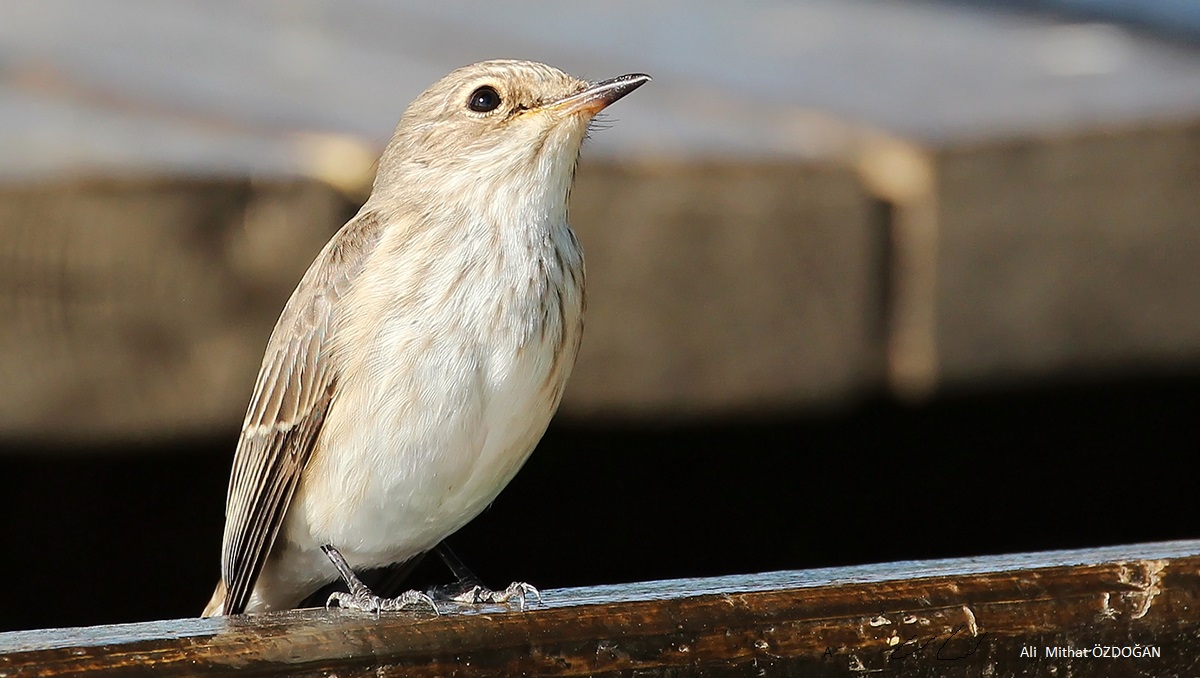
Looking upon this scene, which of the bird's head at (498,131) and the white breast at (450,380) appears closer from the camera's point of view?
the white breast at (450,380)

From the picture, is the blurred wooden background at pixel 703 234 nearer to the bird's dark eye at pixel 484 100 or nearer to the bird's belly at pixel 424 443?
the bird's dark eye at pixel 484 100

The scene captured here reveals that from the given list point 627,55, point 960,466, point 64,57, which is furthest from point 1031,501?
point 64,57

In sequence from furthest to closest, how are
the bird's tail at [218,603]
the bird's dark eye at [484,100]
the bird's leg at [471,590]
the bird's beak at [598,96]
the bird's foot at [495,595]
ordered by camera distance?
the bird's tail at [218,603], the bird's dark eye at [484,100], the bird's beak at [598,96], the bird's leg at [471,590], the bird's foot at [495,595]

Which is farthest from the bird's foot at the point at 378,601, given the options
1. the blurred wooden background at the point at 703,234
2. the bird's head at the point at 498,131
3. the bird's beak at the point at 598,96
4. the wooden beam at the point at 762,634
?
the bird's beak at the point at 598,96

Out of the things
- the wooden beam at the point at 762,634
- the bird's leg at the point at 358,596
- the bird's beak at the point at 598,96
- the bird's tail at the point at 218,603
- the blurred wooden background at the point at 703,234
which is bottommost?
the bird's tail at the point at 218,603

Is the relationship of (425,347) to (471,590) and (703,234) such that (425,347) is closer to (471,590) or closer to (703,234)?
(471,590)

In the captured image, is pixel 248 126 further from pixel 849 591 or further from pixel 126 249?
pixel 849 591

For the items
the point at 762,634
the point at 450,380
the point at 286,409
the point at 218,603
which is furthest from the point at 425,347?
the point at 762,634
